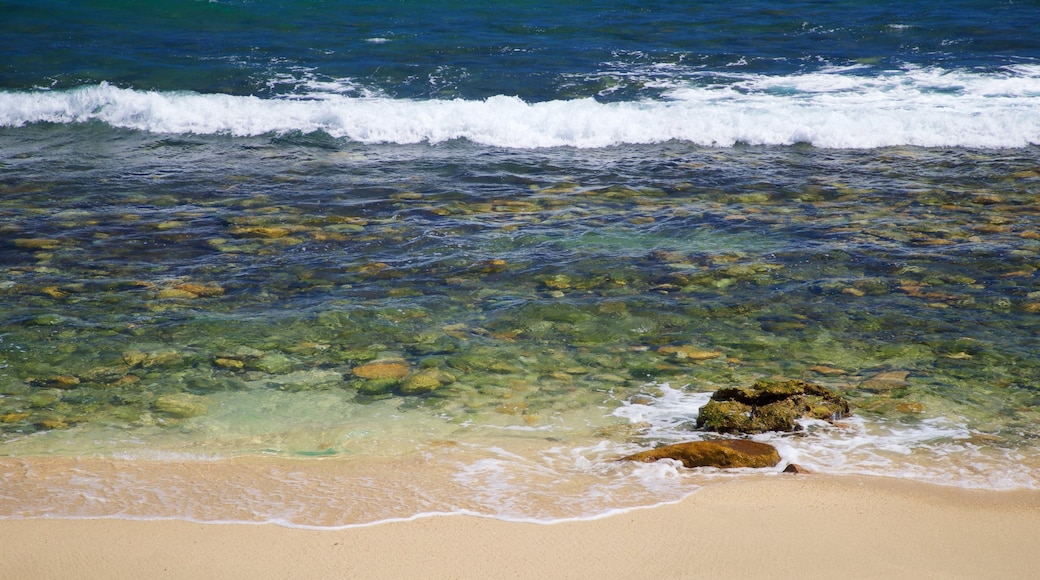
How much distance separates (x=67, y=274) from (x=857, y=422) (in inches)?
237

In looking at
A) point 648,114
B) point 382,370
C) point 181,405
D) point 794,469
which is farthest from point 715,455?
point 648,114

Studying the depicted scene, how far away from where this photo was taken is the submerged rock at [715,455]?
4121 mm

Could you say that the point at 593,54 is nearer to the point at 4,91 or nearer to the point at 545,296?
the point at 4,91

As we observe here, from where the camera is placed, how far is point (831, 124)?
1229 cm

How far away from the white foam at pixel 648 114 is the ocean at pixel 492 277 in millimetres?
71

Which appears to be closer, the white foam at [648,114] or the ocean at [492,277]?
the ocean at [492,277]

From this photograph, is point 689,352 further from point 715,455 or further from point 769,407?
point 715,455

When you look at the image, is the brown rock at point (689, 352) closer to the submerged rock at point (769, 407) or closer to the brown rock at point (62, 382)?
the submerged rock at point (769, 407)

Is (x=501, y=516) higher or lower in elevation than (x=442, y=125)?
lower

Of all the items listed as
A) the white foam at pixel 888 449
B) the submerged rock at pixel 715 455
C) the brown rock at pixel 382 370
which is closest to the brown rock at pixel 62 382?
the brown rock at pixel 382 370

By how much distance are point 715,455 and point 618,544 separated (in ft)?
2.93

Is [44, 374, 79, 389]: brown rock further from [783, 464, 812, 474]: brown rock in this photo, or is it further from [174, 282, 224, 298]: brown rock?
[783, 464, 812, 474]: brown rock

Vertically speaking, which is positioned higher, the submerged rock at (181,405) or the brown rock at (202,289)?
the brown rock at (202,289)

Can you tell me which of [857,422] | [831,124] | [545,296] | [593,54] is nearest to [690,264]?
[545,296]
